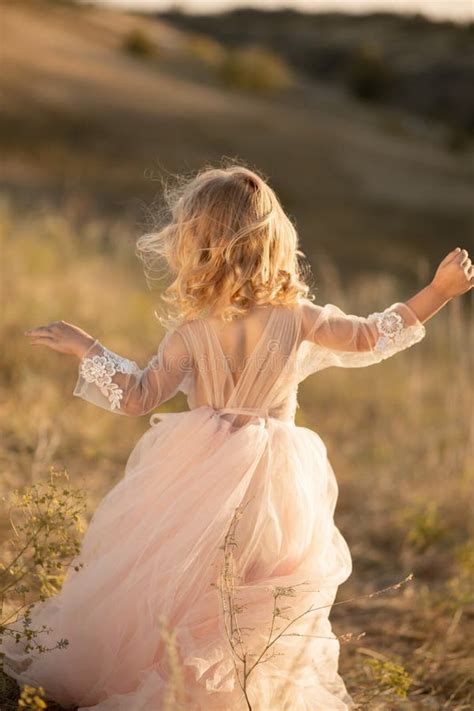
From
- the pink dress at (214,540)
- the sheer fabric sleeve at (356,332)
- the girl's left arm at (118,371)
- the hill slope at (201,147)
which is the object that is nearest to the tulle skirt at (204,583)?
the pink dress at (214,540)

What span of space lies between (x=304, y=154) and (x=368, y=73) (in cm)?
1694

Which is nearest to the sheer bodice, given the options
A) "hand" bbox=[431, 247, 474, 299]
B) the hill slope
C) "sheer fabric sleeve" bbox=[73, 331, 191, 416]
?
"sheer fabric sleeve" bbox=[73, 331, 191, 416]

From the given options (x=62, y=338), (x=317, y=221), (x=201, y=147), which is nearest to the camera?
(x=62, y=338)

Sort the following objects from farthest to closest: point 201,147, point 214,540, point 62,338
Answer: point 201,147 < point 62,338 < point 214,540

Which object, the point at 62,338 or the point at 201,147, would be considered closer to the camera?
the point at 62,338

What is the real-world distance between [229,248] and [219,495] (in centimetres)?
64

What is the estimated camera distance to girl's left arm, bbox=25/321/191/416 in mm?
2562

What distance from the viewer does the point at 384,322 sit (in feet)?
8.71

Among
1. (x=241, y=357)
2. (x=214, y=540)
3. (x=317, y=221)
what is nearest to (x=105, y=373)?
(x=241, y=357)

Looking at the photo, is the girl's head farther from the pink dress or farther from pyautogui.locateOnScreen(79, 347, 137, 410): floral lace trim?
pyautogui.locateOnScreen(79, 347, 137, 410): floral lace trim

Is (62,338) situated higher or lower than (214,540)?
higher

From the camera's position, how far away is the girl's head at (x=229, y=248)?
2.54 m

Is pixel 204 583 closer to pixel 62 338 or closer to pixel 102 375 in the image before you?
pixel 102 375

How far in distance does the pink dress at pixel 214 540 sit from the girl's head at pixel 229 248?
6 cm
